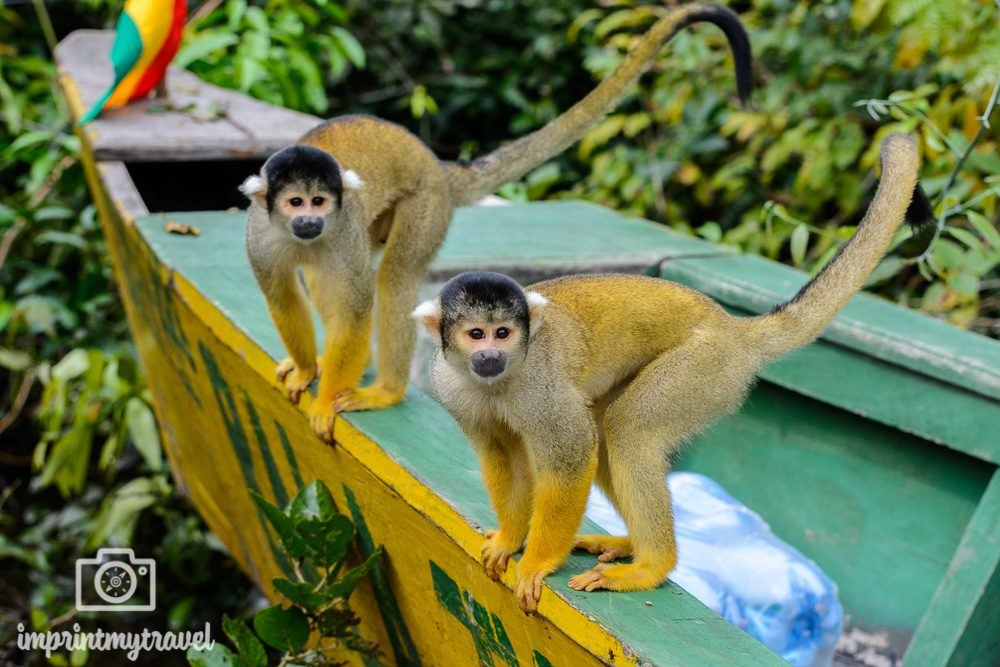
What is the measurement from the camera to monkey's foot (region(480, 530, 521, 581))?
1.93m

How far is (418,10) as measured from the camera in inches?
354

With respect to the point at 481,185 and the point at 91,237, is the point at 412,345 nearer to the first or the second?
the point at 481,185

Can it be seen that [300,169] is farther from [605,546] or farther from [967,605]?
[967,605]

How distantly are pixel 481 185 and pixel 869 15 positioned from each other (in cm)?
266

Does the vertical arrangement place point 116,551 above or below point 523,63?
below

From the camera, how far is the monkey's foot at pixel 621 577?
1.87 metres

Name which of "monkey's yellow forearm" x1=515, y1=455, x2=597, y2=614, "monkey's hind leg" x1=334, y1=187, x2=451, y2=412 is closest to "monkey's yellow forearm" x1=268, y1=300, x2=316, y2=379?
"monkey's hind leg" x1=334, y1=187, x2=451, y2=412

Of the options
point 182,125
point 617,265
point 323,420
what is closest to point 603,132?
point 182,125

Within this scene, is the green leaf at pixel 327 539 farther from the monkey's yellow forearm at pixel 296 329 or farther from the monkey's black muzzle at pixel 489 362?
the monkey's black muzzle at pixel 489 362

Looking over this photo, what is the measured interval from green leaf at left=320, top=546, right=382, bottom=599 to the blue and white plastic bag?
0.76 m

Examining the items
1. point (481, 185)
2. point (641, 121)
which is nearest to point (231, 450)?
point (481, 185)

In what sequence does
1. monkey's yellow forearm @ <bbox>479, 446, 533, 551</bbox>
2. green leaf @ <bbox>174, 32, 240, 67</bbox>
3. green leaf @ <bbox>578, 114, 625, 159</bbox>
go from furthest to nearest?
green leaf @ <bbox>578, 114, 625, 159</bbox> → green leaf @ <bbox>174, 32, 240, 67</bbox> → monkey's yellow forearm @ <bbox>479, 446, 533, 551</bbox>

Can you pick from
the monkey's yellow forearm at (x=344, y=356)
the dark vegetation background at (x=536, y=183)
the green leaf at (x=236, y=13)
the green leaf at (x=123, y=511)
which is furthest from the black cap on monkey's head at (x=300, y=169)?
the green leaf at (x=236, y=13)

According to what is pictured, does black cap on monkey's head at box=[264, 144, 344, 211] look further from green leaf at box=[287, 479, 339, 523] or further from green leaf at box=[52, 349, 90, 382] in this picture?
green leaf at box=[52, 349, 90, 382]
